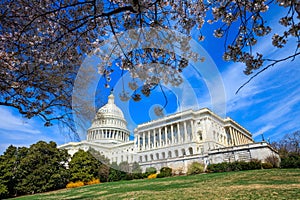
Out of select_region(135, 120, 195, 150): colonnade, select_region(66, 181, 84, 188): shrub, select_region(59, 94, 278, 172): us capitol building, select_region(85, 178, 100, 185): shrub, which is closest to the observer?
select_region(66, 181, 84, 188): shrub

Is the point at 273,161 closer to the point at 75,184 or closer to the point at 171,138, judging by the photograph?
the point at 75,184

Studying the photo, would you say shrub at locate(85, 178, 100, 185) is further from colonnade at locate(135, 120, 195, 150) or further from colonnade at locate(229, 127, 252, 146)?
colonnade at locate(229, 127, 252, 146)

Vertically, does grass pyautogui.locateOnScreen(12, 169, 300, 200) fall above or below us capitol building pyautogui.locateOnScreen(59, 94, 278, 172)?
below

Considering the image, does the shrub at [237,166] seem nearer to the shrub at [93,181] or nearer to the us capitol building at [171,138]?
the us capitol building at [171,138]

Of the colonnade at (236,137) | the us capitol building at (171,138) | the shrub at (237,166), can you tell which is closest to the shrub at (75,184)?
the us capitol building at (171,138)

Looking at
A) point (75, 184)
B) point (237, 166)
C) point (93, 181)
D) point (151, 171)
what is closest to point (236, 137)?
point (151, 171)

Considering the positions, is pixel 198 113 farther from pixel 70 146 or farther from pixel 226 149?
pixel 70 146

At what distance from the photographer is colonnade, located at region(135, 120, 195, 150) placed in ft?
161

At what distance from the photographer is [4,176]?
2769cm

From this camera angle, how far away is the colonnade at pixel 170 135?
4922cm

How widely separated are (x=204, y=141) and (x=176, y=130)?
790 centimetres

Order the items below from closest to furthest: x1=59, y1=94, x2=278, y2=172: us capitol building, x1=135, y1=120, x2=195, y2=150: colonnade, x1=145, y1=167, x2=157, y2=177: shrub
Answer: x1=145, y1=167, x2=157, y2=177: shrub, x1=59, y1=94, x2=278, y2=172: us capitol building, x1=135, y1=120, x2=195, y2=150: colonnade

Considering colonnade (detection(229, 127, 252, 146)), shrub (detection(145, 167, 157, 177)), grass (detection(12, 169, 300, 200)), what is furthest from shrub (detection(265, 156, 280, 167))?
colonnade (detection(229, 127, 252, 146))

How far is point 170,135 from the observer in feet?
171
